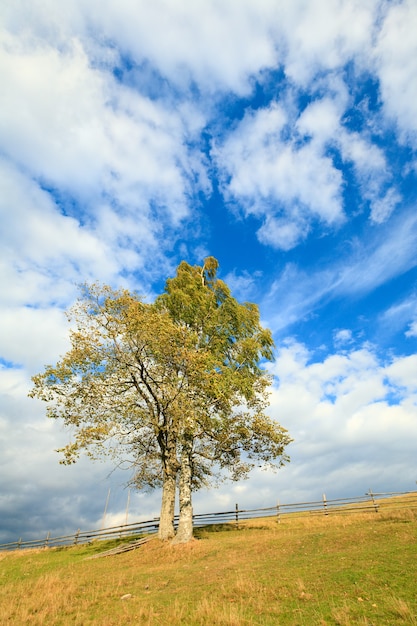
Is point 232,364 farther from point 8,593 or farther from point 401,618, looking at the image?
point 401,618

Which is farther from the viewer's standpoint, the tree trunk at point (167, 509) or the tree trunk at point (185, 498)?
the tree trunk at point (167, 509)

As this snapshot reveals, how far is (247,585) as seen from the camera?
1038 cm

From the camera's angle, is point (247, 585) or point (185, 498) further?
point (185, 498)

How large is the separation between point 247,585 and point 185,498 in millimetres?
10473

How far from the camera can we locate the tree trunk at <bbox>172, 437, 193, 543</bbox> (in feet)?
63.1

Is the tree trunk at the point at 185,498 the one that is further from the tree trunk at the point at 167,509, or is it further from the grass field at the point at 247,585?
the grass field at the point at 247,585

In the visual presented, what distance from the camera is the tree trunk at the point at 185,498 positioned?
19.2 metres

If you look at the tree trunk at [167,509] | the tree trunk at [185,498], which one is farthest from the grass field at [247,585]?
the tree trunk at [167,509]

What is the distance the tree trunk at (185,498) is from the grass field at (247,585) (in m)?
1.00

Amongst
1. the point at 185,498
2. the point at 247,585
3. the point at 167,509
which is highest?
the point at 185,498

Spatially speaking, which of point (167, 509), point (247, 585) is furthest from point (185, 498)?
point (247, 585)

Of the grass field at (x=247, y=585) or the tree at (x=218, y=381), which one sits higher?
the tree at (x=218, y=381)

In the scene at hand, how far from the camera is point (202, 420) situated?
19.7m

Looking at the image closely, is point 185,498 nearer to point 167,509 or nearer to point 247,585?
point 167,509
